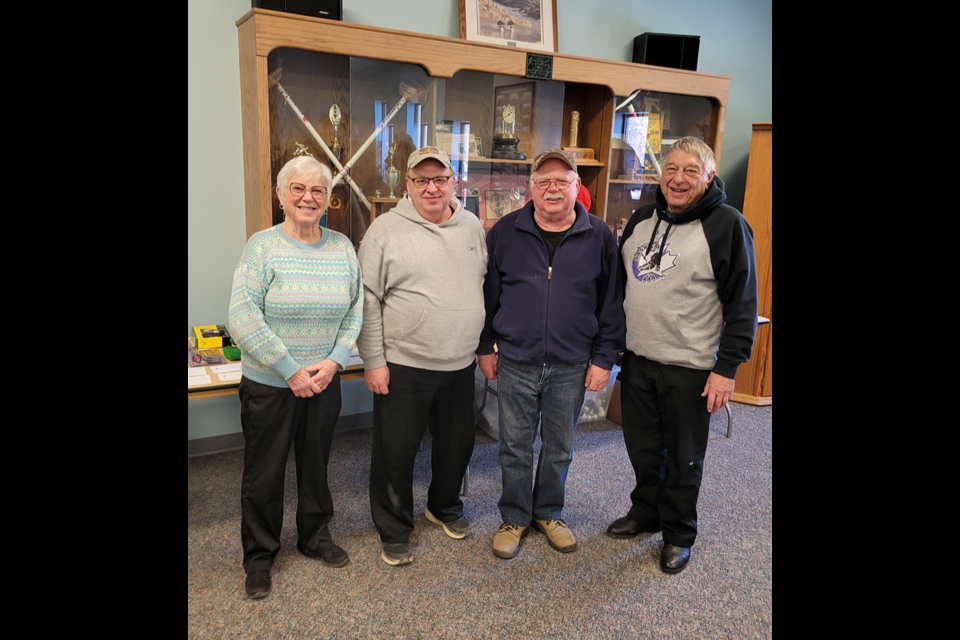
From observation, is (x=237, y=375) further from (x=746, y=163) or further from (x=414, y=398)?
(x=746, y=163)

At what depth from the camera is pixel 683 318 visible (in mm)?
2006

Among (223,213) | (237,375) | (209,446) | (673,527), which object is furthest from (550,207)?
(209,446)

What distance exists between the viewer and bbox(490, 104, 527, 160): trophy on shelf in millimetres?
3268

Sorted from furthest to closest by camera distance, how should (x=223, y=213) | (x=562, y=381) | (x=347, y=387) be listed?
(x=347, y=387) → (x=223, y=213) → (x=562, y=381)

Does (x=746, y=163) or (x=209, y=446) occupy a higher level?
(x=746, y=163)

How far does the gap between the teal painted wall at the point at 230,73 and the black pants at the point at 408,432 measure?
0.89m

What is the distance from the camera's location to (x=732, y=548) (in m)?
2.32

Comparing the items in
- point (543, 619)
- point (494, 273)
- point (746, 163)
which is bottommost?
point (543, 619)

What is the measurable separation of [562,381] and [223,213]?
1813 millimetres

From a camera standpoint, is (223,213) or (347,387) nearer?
(223,213)

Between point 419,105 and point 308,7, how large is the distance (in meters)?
0.68

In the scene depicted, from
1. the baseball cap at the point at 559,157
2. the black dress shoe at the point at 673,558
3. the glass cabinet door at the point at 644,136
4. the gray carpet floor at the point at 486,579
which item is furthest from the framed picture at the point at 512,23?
the black dress shoe at the point at 673,558

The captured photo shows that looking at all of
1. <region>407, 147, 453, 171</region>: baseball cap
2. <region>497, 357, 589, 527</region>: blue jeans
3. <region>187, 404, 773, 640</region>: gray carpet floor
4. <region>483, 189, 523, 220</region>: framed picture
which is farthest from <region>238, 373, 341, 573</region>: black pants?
<region>483, 189, 523, 220</region>: framed picture

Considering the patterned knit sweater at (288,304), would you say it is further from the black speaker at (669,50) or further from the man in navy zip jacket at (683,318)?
the black speaker at (669,50)
